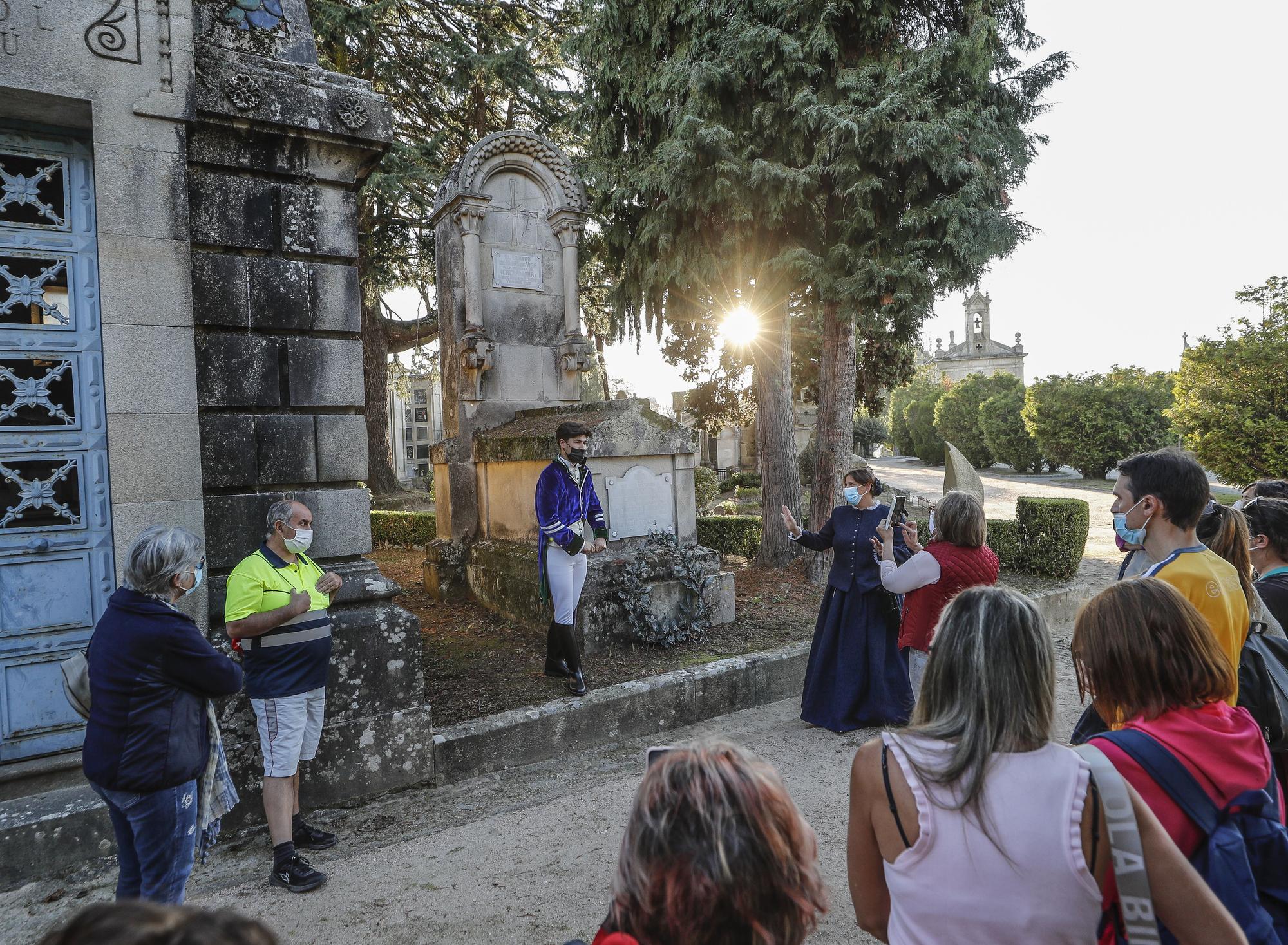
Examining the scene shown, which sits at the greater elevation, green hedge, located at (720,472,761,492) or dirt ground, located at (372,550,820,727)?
green hedge, located at (720,472,761,492)

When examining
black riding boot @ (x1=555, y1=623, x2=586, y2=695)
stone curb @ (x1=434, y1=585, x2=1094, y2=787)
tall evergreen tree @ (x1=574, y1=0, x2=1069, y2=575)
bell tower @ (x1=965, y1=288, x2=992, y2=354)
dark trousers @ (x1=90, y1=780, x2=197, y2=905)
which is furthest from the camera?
bell tower @ (x1=965, y1=288, x2=992, y2=354)

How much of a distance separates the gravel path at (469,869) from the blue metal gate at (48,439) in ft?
3.30

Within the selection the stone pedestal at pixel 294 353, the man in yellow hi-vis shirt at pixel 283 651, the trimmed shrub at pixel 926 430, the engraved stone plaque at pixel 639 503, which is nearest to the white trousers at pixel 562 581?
the engraved stone plaque at pixel 639 503

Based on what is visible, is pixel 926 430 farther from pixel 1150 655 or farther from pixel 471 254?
pixel 1150 655

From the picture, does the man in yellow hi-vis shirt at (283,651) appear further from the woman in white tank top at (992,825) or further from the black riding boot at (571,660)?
the woman in white tank top at (992,825)

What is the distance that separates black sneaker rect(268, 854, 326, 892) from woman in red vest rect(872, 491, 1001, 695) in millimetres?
3191

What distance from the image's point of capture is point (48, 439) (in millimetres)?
3732

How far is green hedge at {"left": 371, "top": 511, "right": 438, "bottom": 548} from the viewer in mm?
13539

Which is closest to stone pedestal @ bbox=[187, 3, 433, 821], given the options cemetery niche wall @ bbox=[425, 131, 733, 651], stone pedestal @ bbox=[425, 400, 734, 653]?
stone pedestal @ bbox=[425, 400, 734, 653]

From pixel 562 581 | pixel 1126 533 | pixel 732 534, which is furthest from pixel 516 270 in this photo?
pixel 1126 533

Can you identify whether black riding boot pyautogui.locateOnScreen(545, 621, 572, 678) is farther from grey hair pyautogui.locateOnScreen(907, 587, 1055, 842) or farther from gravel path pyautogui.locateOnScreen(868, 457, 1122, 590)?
gravel path pyautogui.locateOnScreen(868, 457, 1122, 590)

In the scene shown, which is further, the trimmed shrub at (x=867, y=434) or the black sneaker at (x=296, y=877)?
the trimmed shrub at (x=867, y=434)

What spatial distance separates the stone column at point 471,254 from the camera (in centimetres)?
852

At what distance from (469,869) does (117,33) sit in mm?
4438
